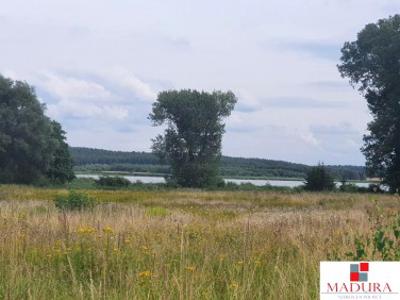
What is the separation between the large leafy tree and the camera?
42875 mm

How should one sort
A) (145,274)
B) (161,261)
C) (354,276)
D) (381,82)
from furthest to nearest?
(381,82) → (161,261) → (145,274) → (354,276)

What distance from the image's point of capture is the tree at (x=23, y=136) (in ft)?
181

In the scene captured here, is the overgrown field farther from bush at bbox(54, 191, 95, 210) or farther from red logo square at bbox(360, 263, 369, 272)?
bush at bbox(54, 191, 95, 210)

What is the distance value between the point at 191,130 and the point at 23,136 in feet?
63.6

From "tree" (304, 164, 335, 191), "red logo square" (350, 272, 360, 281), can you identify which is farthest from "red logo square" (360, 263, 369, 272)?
"tree" (304, 164, 335, 191)

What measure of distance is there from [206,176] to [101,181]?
11.4m

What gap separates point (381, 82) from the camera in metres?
43.9

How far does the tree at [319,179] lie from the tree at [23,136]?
23.6 meters

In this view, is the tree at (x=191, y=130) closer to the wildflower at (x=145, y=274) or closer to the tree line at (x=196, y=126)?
the tree line at (x=196, y=126)

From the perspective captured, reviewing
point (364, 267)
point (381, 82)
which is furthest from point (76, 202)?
point (381, 82)

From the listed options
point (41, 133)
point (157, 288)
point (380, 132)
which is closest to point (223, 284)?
point (157, 288)

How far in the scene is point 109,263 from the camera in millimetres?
6625

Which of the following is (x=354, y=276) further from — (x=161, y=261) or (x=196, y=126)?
(x=196, y=126)

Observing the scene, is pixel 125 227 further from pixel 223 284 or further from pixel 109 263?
pixel 223 284
